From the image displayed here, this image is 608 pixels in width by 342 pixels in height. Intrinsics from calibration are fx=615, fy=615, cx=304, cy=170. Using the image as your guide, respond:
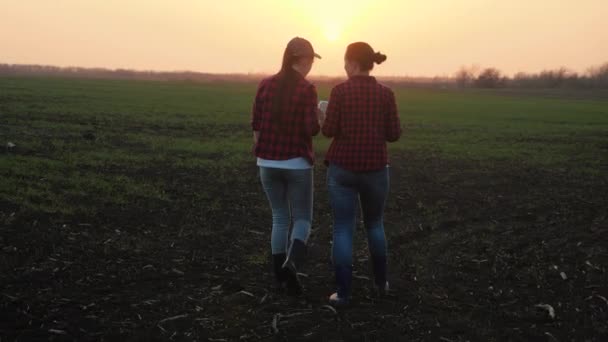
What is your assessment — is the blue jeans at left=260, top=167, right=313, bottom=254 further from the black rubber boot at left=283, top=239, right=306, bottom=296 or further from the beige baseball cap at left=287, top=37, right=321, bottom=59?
the beige baseball cap at left=287, top=37, right=321, bottom=59

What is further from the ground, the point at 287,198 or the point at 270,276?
the point at 287,198

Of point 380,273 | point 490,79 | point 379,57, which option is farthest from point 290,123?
point 490,79

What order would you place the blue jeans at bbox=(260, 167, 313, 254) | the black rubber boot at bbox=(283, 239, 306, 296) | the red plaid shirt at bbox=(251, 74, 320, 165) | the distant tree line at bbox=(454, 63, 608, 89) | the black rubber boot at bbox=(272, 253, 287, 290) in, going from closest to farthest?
1. the red plaid shirt at bbox=(251, 74, 320, 165)
2. the blue jeans at bbox=(260, 167, 313, 254)
3. the black rubber boot at bbox=(283, 239, 306, 296)
4. the black rubber boot at bbox=(272, 253, 287, 290)
5. the distant tree line at bbox=(454, 63, 608, 89)

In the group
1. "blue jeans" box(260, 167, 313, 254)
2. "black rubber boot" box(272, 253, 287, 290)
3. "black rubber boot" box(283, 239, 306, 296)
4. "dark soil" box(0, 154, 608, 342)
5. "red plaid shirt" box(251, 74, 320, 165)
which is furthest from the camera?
"black rubber boot" box(272, 253, 287, 290)

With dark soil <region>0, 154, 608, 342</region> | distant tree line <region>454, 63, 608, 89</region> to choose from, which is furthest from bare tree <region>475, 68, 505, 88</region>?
dark soil <region>0, 154, 608, 342</region>

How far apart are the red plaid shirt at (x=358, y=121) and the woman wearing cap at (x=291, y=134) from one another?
18 cm

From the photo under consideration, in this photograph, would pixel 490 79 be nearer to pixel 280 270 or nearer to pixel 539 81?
pixel 539 81

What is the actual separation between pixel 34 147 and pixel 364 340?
39.0 ft

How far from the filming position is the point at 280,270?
17.6ft

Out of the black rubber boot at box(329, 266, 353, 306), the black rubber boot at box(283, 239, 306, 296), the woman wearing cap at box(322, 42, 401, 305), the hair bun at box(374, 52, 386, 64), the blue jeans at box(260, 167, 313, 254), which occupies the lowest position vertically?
the black rubber boot at box(329, 266, 353, 306)

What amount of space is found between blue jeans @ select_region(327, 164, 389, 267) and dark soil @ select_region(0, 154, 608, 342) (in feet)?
1.83

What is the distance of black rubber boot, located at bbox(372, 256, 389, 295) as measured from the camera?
5316mm

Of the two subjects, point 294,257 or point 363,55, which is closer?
point 363,55

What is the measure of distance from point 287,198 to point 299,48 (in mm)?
1288
